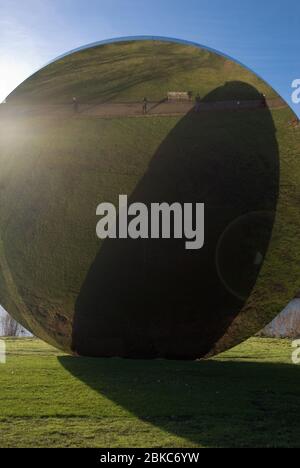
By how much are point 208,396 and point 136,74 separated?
468 cm

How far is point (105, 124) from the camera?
8.08 meters

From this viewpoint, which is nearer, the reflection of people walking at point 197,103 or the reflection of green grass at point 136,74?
the reflection of people walking at point 197,103

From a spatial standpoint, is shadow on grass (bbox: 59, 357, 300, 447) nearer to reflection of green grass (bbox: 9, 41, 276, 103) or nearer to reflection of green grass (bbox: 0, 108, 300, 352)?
reflection of green grass (bbox: 0, 108, 300, 352)

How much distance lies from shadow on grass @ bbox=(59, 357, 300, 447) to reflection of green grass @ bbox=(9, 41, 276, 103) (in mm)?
4034

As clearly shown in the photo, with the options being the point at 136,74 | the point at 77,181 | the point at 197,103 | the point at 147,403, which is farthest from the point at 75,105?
the point at 147,403

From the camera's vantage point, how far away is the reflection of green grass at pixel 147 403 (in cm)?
562

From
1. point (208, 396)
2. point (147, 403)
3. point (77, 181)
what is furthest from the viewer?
point (77, 181)

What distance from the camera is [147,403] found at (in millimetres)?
6836

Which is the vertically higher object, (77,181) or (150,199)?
(77,181)

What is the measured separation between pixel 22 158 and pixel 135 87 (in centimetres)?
196

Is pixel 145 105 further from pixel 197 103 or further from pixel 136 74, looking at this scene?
pixel 197 103

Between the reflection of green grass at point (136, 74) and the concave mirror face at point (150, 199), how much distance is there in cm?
2

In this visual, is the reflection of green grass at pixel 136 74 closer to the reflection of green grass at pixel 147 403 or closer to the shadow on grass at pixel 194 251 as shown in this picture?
the shadow on grass at pixel 194 251

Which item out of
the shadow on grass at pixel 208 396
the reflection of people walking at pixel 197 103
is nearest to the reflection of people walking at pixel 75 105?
the reflection of people walking at pixel 197 103
